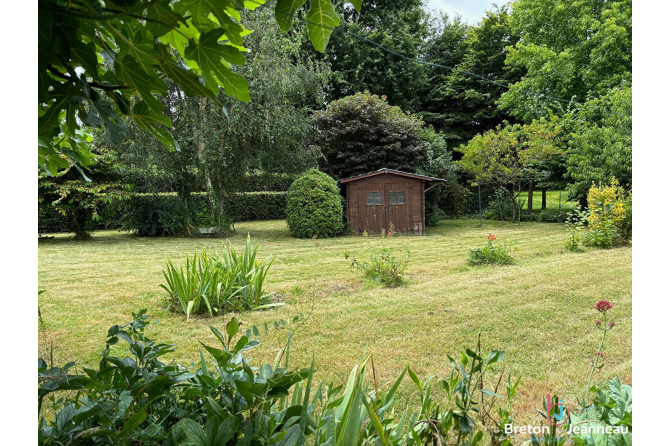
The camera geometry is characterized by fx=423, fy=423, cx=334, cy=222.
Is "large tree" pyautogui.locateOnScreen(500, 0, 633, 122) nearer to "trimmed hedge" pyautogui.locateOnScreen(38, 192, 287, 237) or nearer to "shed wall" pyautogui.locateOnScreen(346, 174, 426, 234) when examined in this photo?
"shed wall" pyautogui.locateOnScreen(346, 174, 426, 234)

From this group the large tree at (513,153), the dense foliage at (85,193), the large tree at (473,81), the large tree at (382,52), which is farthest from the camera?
the large tree at (473,81)

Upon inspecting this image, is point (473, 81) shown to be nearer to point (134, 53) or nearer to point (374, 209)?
point (374, 209)

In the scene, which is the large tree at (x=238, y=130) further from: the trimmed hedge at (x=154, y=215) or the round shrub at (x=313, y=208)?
the round shrub at (x=313, y=208)

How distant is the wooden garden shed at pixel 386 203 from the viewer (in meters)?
9.11

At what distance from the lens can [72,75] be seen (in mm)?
505

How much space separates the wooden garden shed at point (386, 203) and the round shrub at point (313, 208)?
2.95ft

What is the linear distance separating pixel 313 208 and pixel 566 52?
8.85m

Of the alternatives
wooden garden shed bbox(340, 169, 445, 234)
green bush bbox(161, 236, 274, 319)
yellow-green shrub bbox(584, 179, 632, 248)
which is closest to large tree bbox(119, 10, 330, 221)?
wooden garden shed bbox(340, 169, 445, 234)

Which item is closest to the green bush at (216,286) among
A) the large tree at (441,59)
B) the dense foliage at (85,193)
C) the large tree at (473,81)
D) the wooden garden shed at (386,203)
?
the dense foliage at (85,193)

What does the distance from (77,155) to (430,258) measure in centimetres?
516

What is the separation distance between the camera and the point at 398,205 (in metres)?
9.16

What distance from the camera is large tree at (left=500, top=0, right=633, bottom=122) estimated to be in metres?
11.0
